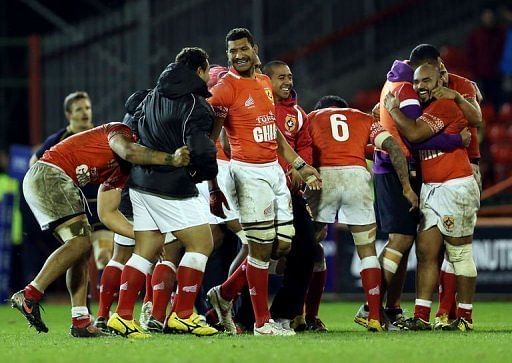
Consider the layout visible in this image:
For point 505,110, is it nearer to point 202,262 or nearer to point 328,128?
point 328,128

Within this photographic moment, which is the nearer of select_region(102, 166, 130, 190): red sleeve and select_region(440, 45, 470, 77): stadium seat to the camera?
select_region(102, 166, 130, 190): red sleeve

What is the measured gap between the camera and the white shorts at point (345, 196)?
1082cm

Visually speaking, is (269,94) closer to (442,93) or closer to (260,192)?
(260,192)

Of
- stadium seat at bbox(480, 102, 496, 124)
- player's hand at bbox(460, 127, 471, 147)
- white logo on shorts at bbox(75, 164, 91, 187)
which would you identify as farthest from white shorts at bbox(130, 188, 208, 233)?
stadium seat at bbox(480, 102, 496, 124)

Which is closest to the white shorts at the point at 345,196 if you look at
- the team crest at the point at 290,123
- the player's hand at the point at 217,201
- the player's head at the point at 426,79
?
the team crest at the point at 290,123

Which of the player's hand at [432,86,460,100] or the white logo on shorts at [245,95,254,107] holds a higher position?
the player's hand at [432,86,460,100]

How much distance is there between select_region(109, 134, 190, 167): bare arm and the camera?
9672mm

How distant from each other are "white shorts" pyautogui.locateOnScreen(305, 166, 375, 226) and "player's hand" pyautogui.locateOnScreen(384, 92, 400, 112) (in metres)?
0.55

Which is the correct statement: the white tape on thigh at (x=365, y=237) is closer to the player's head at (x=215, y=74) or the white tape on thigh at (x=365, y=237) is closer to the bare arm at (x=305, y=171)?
the bare arm at (x=305, y=171)

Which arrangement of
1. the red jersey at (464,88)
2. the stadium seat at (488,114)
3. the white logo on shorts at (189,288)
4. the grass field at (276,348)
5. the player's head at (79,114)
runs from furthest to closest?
the stadium seat at (488,114)
the player's head at (79,114)
the red jersey at (464,88)
the white logo on shorts at (189,288)
the grass field at (276,348)

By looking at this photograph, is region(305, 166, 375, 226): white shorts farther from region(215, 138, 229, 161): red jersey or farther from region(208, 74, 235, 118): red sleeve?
region(208, 74, 235, 118): red sleeve

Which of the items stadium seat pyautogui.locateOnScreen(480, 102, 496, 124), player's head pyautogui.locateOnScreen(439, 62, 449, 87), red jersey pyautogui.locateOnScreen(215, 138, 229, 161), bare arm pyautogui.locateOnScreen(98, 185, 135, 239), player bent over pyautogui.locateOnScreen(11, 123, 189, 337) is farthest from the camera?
stadium seat pyautogui.locateOnScreen(480, 102, 496, 124)

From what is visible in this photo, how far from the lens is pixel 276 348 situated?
343 inches

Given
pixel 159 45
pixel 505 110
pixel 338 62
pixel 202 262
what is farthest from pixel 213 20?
pixel 202 262
